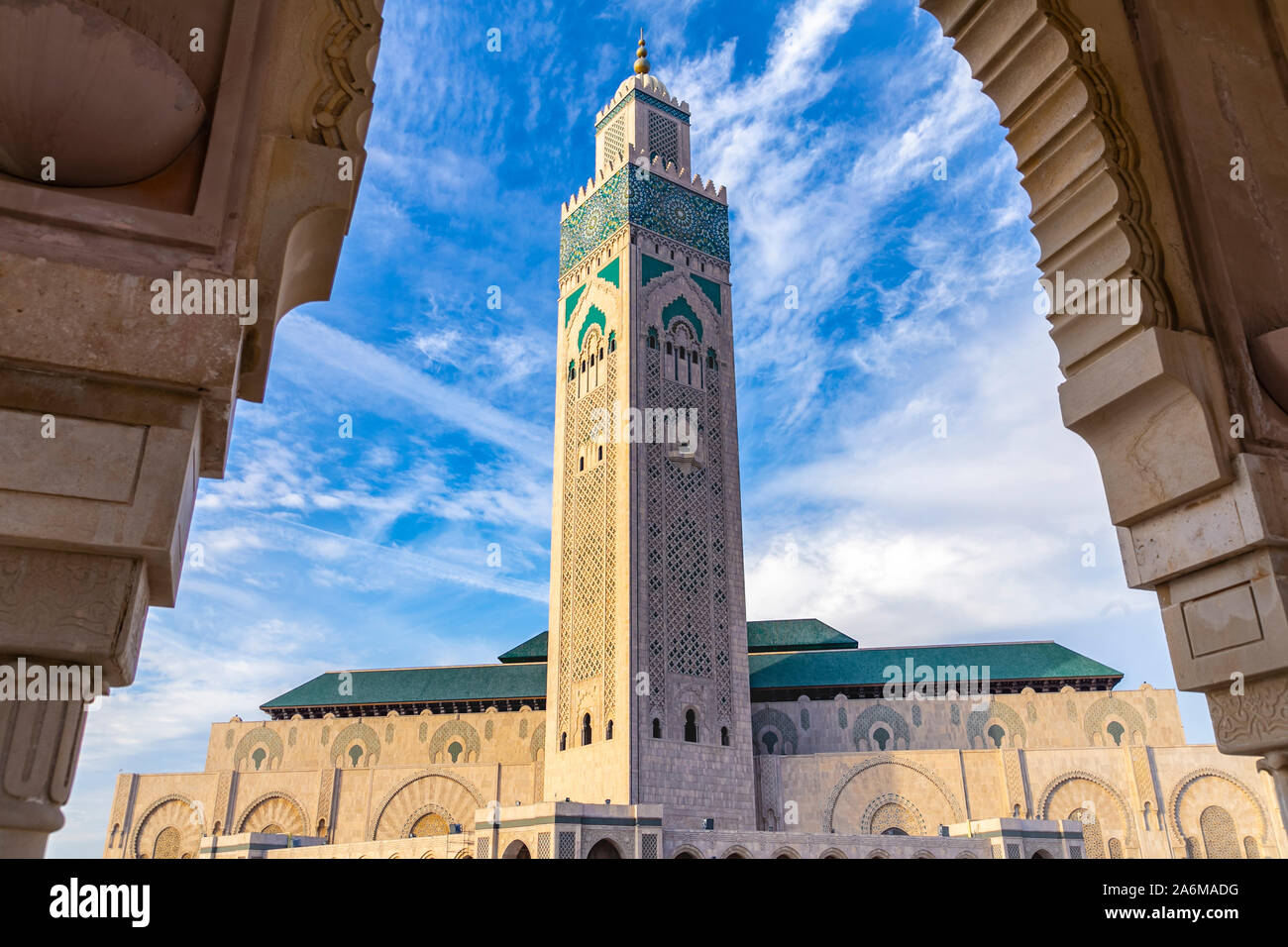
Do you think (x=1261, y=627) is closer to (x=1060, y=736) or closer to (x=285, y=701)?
(x=1060, y=736)

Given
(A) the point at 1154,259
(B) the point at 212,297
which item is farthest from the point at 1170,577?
(B) the point at 212,297

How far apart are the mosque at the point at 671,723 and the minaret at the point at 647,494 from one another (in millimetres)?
55

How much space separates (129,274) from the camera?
1.33 metres

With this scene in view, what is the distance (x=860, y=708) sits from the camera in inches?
792

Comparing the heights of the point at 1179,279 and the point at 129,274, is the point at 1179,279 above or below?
above

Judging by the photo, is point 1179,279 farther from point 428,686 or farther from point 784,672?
point 428,686

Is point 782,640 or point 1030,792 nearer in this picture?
point 1030,792

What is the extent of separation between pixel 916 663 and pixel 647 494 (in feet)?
27.2

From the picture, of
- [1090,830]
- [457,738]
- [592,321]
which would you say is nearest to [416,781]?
[457,738]

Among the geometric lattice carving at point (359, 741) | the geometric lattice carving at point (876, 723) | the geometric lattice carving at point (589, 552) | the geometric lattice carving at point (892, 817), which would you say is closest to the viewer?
the geometric lattice carving at point (589, 552)

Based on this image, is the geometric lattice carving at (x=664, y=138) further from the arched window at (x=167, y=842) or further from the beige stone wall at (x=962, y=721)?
the arched window at (x=167, y=842)

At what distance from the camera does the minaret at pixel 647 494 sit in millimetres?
16625

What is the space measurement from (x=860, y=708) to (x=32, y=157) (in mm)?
20305

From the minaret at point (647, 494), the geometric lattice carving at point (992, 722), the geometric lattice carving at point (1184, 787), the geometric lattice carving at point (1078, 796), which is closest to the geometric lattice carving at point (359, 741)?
the minaret at point (647, 494)
